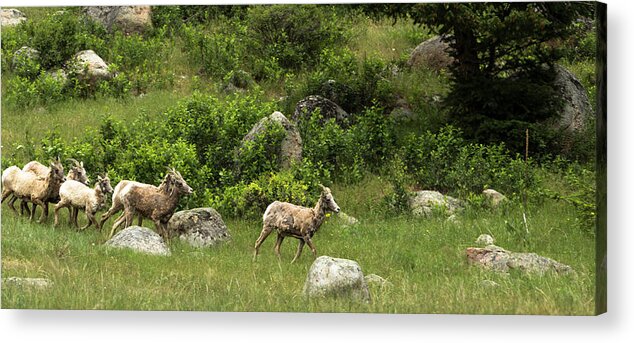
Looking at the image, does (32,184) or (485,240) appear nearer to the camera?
(485,240)

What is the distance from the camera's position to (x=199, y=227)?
48.2 ft

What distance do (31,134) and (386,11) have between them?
5358mm

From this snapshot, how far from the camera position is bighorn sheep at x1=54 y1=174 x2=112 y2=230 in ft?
49.5

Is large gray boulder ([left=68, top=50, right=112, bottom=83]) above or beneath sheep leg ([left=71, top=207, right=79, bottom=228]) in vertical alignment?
above

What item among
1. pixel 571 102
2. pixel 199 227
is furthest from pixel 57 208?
pixel 571 102

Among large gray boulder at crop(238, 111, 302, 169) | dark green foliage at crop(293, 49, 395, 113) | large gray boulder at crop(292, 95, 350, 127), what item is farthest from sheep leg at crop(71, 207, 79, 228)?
dark green foliage at crop(293, 49, 395, 113)

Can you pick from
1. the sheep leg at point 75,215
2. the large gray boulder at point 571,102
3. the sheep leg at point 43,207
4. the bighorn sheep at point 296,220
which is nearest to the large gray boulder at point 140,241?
the sheep leg at point 75,215

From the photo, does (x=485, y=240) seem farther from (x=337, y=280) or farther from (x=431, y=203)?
(x=337, y=280)

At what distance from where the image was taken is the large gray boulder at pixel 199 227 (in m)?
14.6

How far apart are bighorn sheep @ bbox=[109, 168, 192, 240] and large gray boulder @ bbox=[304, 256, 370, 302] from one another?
259 cm

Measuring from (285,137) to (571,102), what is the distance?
4.08m

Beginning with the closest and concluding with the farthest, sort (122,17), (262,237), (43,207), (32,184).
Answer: (262,237) → (32,184) → (43,207) → (122,17)

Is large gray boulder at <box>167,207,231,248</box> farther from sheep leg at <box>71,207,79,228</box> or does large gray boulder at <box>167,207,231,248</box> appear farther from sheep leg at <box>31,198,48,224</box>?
sheep leg at <box>31,198,48,224</box>

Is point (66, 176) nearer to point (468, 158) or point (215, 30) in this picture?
point (215, 30)
